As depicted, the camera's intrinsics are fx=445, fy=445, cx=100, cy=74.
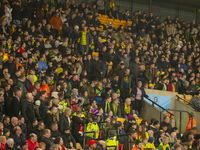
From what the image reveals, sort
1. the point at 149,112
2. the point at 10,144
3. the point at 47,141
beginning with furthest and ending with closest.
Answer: the point at 149,112 → the point at 47,141 → the point at 10,144

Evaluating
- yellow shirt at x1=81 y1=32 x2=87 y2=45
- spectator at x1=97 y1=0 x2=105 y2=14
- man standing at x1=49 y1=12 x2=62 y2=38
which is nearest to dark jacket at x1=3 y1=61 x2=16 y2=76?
yellow shirt at x1=81 y1=32 x2=87 y2=45

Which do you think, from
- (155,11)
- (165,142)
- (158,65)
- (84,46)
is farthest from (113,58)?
(155,11)

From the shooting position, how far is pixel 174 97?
1759cm

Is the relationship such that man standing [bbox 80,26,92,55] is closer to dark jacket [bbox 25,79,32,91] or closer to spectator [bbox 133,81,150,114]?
spectator [bbox 133,81,150,114]

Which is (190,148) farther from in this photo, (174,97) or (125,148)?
(174,97)

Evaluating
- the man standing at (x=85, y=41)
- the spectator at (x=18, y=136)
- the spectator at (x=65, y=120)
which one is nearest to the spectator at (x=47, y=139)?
the spectator at (x=18, y=136)

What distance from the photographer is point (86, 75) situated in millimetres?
16672

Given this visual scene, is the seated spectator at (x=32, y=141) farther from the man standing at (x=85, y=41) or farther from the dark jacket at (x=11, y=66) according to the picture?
the man standing at (x=85, y=41)

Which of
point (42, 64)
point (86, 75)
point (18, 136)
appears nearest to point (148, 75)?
point (86, 75)

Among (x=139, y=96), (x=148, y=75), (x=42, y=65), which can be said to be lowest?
(x=139, y=96)

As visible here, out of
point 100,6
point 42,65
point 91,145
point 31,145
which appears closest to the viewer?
point 31,145

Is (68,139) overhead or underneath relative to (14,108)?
underneath

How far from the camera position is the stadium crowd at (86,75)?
445 inches

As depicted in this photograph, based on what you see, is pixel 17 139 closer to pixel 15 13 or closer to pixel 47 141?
pixel 47 141
